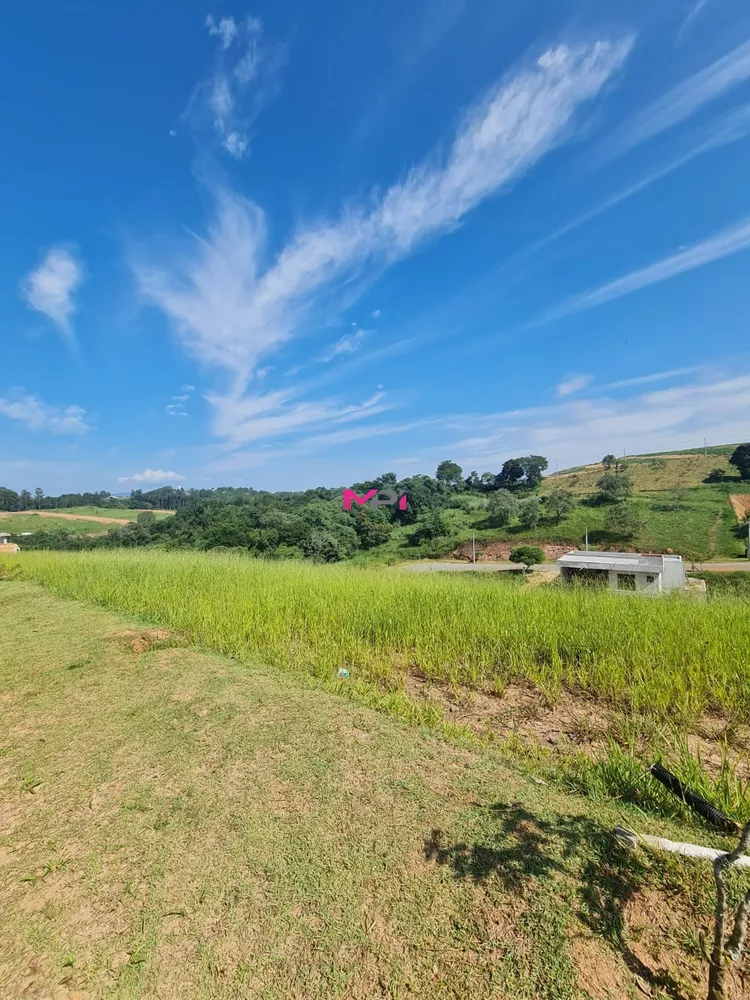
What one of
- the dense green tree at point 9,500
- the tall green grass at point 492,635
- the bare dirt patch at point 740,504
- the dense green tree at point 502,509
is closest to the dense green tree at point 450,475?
the dense green tree at point 502,509

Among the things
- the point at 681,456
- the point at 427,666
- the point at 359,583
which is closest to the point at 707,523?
the point at 681,456

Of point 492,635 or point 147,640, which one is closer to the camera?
point 492,635

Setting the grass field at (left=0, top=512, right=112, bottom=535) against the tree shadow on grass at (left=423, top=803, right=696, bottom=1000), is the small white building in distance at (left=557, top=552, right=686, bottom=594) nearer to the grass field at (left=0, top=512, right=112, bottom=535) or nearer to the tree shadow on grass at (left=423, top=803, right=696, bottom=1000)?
the tree shadow on grass at (left=423, top=803, right=696, bottom=1000)

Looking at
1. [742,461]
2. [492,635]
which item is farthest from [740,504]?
[492,635]

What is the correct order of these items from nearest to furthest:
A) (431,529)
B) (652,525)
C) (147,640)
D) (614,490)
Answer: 1. (147,640)
2. (652,525)
3. (431,529)
4. (614,490)

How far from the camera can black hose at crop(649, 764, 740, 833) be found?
1.80 metres

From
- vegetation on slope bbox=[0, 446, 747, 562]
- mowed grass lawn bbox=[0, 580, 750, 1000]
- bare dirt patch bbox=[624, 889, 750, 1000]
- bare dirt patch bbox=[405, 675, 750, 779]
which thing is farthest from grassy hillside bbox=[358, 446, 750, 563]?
bare dirt patch bbox=[624, 889, 750, 1000]

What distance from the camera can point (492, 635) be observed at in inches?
178

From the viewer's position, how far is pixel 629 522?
1070 inches

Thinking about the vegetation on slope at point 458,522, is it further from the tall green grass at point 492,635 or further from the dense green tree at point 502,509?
the tall green grass at point 492,635

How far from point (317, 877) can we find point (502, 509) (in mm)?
34414

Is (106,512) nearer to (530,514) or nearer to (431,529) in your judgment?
(431,529)

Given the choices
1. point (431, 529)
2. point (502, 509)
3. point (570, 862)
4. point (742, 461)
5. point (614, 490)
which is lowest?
point (431, 529)

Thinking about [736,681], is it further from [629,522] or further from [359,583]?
[629,522]
